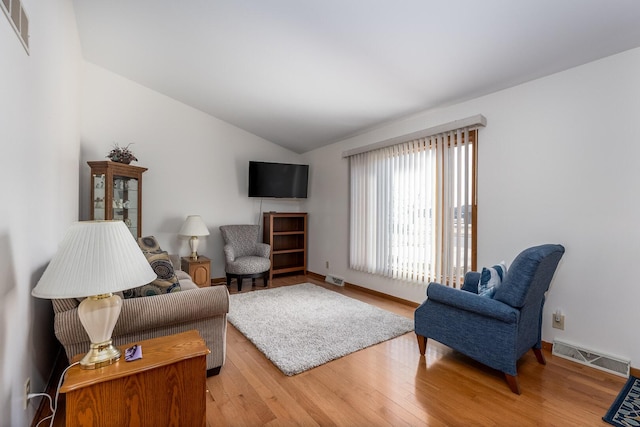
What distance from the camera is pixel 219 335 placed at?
2.05 meters

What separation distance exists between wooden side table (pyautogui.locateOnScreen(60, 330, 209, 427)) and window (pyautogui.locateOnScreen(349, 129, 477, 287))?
2.65 meters

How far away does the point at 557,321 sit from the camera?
2453 mm

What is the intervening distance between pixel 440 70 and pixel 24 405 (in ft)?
11.4

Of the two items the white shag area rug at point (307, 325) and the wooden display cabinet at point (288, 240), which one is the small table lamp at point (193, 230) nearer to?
the white shag area rug at point (307, 325)

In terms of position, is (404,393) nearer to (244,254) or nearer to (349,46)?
(349,46)

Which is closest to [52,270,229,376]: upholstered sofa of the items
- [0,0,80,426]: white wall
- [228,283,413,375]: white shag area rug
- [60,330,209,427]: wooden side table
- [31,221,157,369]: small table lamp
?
[0,0,80,426]: white wall

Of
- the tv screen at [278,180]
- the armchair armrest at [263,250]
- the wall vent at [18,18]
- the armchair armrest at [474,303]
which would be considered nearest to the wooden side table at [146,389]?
the wall vent at [18,18]

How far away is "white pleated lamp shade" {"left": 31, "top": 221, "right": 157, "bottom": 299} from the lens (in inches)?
43.9

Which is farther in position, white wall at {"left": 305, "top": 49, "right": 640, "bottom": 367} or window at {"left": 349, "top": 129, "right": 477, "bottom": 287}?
window at {"left": 349, "top": 129, "right": 477, "bottom": 287}

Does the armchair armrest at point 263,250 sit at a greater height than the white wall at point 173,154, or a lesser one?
lesser

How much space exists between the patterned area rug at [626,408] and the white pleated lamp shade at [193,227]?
415cm

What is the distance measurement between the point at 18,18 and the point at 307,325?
283cm

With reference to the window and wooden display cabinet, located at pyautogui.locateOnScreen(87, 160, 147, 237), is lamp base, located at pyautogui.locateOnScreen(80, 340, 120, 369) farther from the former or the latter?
the window

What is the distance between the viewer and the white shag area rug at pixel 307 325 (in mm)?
2355
